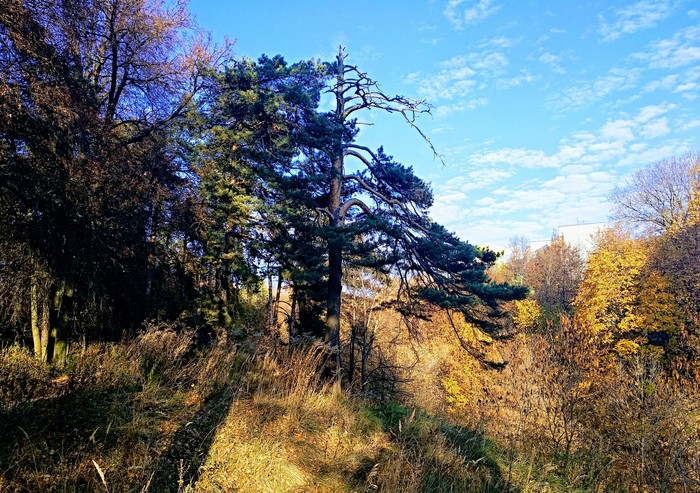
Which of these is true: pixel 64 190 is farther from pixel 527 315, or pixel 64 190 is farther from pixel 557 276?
pixel 557 276

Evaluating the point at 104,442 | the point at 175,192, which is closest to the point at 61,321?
the point at 104,442

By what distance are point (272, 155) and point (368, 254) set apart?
455cm

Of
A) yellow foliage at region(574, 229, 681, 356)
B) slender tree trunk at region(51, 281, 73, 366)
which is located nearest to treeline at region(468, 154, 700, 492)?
yellow foliage at region(574, 229, 681, 356)

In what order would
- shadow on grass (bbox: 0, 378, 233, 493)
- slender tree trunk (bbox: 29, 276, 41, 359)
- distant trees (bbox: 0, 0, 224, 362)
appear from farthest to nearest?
slender tree trunk (bbox: 29, 276, 41, 359), distant trees (bbox: 0, 0, 224, 362), shadow on grass (bbox: 0, 378, 233, 493)

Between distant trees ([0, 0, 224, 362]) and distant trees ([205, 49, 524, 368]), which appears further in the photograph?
distant trees ([205, 49, 524, 368])

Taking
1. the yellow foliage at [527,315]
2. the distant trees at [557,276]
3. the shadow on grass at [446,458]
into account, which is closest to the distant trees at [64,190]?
the shadow on grass at [446,458]

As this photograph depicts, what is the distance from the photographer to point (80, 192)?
18.9 ft

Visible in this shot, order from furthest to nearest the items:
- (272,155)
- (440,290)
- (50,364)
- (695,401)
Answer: (272,155) < (440,290) < (695,401) < (50,364)

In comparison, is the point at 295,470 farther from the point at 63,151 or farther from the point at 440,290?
the point at 440,290

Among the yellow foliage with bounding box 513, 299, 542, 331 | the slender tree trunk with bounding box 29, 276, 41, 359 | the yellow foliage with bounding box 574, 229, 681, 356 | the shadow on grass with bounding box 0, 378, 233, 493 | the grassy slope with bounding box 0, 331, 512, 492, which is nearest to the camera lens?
the shadow on grass with bounding box 0, 378, 233, 493

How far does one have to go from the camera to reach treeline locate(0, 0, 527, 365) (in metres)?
5.47

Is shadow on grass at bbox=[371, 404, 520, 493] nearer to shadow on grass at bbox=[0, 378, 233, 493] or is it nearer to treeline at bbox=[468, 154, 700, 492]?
treeline at bbox=[468, 154, 700, 492]

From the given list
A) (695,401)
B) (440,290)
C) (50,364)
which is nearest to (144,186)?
(50,364)

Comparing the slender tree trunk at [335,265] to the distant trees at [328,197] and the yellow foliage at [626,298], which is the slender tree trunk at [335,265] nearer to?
the distant trees at [328,197]
